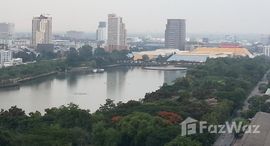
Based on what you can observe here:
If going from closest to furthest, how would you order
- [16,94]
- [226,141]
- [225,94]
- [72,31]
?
1. [226,141]
2. [225,94]
3. [16,94]
4. [72,31]

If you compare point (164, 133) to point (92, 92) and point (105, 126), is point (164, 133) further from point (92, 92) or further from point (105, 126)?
point (92, 92)

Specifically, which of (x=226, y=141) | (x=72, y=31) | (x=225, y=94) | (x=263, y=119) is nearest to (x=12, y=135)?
(x=226, y=141)

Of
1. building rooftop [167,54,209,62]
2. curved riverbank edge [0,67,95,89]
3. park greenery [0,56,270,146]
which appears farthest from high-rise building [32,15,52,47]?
park greenery [0,56,270,146]

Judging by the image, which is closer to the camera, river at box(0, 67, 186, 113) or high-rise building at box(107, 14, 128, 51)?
river at box(0, 67, 186, 113)

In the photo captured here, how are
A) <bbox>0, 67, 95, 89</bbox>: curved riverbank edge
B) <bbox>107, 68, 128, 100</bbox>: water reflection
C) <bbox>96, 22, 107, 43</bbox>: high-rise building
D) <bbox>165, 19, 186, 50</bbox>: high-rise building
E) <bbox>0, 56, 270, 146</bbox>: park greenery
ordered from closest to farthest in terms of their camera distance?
1. <bbox>0, 56, 270, 146</bbox>: park greenery
2. <bbox>107, 68, 128, 100</bbox>: water reflection
3. <bbox>0, 67, 95, 89</bbox>: curved riverbank edge
4. <bbox>165, 19, 186, 50</bbox>: high-rise building
5. <bbox>96, 22, 107, 43</bbox>: high-rise building

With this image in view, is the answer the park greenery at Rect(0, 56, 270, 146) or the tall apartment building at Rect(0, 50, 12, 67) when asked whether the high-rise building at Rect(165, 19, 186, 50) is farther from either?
the park greenery at Rect(0, 56, 270, 146)
